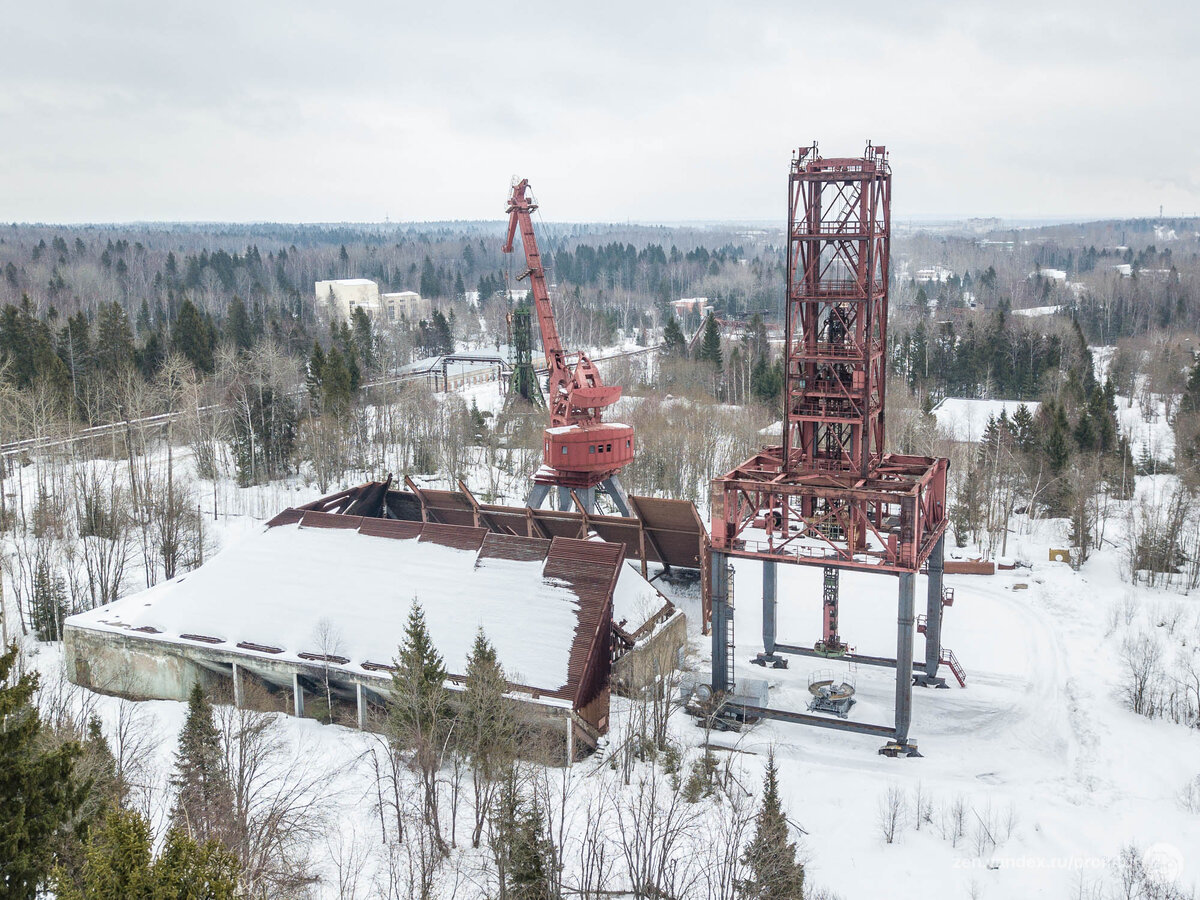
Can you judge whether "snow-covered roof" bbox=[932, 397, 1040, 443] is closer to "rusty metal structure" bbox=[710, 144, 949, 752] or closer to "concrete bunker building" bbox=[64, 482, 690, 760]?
"rusty metal structure" bbox=[710, 144, 949, 752]

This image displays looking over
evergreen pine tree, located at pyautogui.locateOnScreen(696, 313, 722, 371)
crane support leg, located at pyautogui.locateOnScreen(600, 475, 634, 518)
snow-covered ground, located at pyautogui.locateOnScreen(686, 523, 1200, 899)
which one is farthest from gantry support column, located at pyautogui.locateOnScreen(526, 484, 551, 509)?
evergreen pine tree, located at pyautogui.locateOnScreen(696, 313, 722, 371)

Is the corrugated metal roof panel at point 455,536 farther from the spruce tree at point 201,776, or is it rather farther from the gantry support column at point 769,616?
the spruce tree at point 201,776

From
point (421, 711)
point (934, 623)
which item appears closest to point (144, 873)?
point (421, 711)

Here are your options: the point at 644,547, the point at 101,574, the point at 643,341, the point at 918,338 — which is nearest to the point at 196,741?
the point at 644,547

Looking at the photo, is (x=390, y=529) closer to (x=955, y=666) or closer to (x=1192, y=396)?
(x=955, y=666)

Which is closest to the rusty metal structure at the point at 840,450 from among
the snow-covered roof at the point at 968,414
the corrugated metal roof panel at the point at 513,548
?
the corrugated metal roof panel at the point at 513,548

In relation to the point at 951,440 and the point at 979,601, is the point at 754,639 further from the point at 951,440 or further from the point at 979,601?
the point at 951,440
